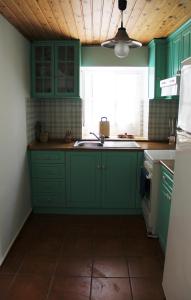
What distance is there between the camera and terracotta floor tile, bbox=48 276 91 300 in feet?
7.71

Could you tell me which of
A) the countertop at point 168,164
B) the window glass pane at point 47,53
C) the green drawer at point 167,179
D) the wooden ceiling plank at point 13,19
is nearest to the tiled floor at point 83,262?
the green drawer at point 167,179

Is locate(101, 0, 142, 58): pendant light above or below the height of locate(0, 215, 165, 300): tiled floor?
above

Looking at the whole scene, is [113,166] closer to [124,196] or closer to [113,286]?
[124,196]

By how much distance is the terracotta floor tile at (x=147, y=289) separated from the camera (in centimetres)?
235

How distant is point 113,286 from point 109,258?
43 cm

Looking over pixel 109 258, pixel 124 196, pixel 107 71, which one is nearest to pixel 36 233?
pixel 109 258

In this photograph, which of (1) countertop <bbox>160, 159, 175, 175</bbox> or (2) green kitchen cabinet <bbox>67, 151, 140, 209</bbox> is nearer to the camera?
(1) countertop <bbox>160, 159, 175, 175</bbox>

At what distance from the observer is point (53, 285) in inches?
98.2

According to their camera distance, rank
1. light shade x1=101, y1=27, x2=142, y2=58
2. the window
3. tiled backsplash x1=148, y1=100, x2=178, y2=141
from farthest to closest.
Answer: the window → tiled backsplash x1=148, y1=100, x2=178, y2=141 → light shade x1=101, y1=27, x2=142, y2=58

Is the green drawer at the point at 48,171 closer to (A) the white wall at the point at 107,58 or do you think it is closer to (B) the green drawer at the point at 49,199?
(B) the green drawer at the point at 49,199

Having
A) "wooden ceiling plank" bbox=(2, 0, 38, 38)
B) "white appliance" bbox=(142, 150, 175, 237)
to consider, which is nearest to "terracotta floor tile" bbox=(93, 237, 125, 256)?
"white appliance" bbox=(142, 150, 175, 237)

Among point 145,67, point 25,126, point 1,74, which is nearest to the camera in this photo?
point 1,74

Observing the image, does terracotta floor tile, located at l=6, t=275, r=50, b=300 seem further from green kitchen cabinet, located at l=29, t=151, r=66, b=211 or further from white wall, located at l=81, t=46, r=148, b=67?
white wall, located at l=81, t=46, r=148, b=67

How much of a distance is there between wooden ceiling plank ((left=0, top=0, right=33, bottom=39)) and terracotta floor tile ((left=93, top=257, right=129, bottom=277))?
2.44m
